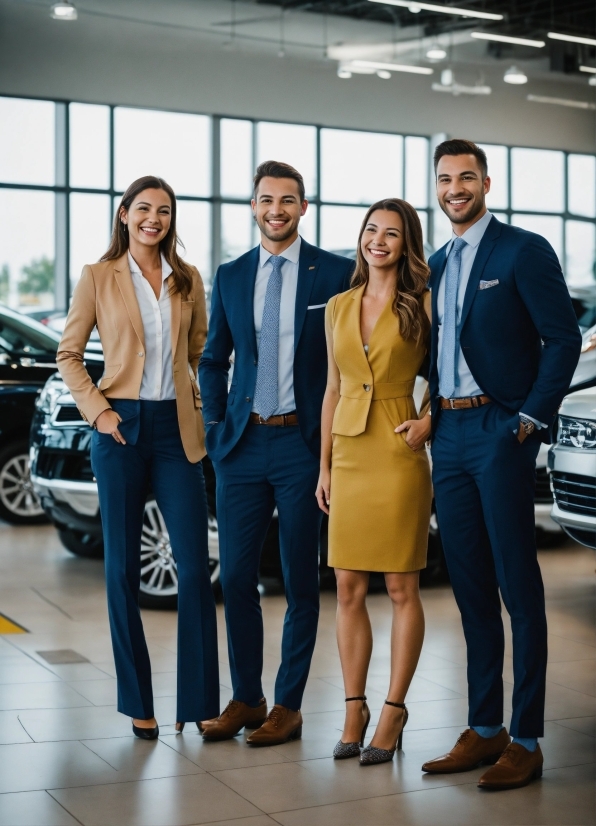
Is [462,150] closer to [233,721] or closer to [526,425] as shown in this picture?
[526,425]

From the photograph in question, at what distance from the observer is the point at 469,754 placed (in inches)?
145

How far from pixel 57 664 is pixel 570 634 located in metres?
2.42

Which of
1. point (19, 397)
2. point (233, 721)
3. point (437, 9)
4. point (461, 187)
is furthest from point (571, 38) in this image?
point (233, 721)

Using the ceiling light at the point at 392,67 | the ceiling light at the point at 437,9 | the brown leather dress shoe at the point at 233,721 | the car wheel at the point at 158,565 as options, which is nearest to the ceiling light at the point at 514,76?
the ceiling light at the point at 392,67

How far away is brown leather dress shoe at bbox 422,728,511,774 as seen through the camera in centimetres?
365

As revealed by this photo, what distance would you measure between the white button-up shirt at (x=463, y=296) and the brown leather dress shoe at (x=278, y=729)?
4.04ft

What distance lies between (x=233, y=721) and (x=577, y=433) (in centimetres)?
242

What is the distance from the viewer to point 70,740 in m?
3.98

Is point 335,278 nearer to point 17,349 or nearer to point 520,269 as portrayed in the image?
point 520,269

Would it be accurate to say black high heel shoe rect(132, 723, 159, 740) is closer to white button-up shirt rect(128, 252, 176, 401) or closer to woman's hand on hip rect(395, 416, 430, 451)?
white button-up shirt rect(128, 252, 176, 401)

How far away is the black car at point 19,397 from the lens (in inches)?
341

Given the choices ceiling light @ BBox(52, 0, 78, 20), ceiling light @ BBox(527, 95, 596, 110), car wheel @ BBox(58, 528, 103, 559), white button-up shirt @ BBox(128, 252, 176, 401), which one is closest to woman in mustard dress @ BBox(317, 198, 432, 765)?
white button-up shirt @ BBox(128, 252, 176, 401)

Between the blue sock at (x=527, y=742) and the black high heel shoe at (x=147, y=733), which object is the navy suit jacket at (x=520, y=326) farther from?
the black high heel shoe at (x=147, y=733)

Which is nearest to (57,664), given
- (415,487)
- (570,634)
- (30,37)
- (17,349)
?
(415,487)
